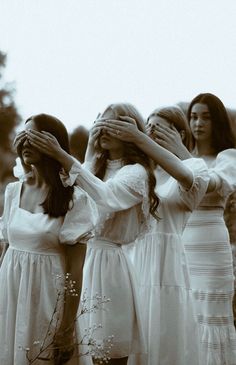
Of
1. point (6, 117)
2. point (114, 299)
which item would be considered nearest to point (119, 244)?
point (114, 299)

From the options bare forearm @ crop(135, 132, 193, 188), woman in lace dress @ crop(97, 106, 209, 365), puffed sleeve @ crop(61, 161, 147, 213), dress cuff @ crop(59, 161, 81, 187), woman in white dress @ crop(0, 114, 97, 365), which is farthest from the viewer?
woman in lace dress @ crop(97, 106, 209, 365)

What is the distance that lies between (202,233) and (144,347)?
0.99 meters

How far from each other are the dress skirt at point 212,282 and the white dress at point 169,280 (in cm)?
42

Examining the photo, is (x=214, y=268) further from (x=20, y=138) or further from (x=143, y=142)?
(x=20, y=138)

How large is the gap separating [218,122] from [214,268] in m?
0.82

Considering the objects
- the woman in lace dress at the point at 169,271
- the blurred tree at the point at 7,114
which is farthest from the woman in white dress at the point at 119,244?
the blurred tree at the point at 7,114

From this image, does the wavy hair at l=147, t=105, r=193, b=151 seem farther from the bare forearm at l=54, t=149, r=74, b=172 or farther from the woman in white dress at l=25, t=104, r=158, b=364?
the bare forearm at l=54, t=149, r=74, b=172

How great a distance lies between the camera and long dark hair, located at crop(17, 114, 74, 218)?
8.06 feet

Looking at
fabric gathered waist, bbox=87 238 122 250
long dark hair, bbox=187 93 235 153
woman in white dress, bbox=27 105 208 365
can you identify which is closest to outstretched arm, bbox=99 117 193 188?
woman in white dress, bbox=27 105 208 365

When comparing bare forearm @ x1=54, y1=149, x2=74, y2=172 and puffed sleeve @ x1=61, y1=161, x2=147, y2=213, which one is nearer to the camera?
bare forearm @ x1=54, y1=149, x2=74, y2=172

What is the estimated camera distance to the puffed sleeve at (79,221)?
239cm

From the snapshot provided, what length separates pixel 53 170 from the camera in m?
2.56

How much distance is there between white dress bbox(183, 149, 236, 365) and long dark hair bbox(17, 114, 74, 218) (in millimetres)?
1313

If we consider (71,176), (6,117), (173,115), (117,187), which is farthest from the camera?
(6,117)
